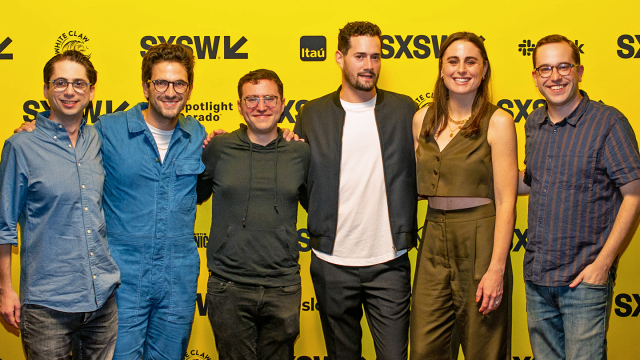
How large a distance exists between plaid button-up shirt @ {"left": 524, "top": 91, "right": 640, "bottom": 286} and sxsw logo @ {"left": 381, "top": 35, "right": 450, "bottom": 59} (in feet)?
3.51

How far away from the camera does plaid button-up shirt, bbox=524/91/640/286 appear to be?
229cm

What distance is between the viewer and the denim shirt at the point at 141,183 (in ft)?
8.07

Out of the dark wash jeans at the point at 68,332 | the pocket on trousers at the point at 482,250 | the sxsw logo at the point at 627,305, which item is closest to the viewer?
the dark wash jeans at the point at 68,332

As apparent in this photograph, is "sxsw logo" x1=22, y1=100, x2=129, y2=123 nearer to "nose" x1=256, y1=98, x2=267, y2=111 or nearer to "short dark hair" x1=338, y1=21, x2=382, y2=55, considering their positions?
"nose" x1=256, y1=98, x2=267, y2=111

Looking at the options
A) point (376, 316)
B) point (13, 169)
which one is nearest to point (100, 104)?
point (13, 169)

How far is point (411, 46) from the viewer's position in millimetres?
3230

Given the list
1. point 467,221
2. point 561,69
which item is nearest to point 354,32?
point 561,69

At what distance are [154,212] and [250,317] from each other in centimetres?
69

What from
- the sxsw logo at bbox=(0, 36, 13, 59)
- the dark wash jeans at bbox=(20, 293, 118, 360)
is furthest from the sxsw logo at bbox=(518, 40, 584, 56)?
the sxsw logo at bbox=(0, 36, 13, 59)

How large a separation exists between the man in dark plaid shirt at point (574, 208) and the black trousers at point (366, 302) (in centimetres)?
63

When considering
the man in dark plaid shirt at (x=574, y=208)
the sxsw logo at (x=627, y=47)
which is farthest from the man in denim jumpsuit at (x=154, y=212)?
the sxsw logo at (x=627, y=47)

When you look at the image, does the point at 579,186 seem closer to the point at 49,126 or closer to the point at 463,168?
the point at 463,168

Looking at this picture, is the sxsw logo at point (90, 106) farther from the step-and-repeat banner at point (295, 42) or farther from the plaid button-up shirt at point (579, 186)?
the plaid button-up shirt at point (579, 186)

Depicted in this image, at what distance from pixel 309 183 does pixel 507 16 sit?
1655mm
